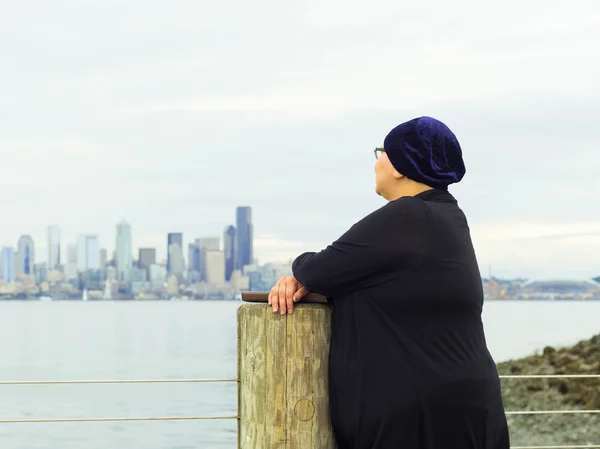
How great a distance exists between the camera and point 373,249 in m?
2.48

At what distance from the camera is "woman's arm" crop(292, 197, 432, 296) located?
2484 mm

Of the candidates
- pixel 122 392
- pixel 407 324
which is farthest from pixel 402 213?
pixel 122 392

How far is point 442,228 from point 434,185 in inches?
5.4

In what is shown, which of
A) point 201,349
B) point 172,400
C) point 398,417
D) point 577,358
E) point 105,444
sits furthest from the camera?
point 201,349

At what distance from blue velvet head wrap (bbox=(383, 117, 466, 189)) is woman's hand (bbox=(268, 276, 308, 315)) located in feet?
1.35

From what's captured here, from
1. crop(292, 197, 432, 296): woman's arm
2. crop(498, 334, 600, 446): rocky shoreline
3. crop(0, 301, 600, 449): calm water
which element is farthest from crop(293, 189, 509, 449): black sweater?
crop(0, 301, 600, 449): calm water

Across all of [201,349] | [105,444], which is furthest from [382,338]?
[201,349]

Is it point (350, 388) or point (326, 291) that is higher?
point (326, 291)

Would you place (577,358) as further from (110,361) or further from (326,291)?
(110,361)

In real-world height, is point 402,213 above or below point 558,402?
above

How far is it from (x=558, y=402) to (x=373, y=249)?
17998 millimetres

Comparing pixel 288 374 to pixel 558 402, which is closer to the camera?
pixel 288 374

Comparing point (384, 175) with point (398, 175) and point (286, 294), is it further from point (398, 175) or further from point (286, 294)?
point (286, 294)

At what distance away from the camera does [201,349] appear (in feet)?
234
